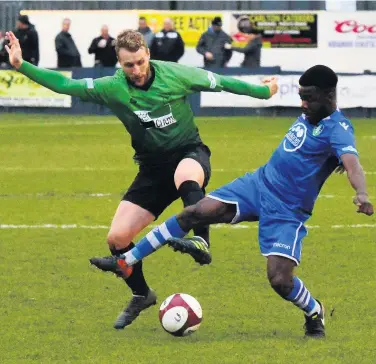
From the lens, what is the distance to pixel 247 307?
9391 mm

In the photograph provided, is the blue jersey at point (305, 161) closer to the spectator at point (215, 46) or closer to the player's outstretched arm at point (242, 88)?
the player's outstretched arm at point (242, 88)

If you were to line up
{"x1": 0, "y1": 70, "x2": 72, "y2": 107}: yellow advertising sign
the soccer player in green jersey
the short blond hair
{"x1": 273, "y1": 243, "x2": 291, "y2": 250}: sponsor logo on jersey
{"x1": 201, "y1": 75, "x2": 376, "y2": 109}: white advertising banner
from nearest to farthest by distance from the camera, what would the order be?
{"x1": 273, "y1": 243, "x2": 291, "y2": 250}: sponsor logo on jersey → the short blond hair → the soccer player in green jersey → {"x1": 201, "y1": 75, "x2": 376, "y2": 109}: white advertising banner → {"x1": 0, "y1": 70, "x2": 72, "y2": 107}: yellow advertising sign

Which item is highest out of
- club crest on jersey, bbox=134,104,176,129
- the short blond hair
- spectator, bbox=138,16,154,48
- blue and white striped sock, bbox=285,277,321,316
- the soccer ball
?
the short blond hair

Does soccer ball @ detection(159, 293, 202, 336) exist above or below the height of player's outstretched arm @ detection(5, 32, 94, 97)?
below

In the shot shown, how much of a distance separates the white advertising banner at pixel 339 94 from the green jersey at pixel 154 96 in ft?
62.1

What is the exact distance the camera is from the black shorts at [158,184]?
9133 millimetres

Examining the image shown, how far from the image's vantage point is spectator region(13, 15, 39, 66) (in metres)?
30.2

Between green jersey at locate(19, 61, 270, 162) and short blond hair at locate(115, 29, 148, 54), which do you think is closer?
short blond hair at locate(115, 29, 148, 54)

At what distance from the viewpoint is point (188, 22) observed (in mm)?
38406

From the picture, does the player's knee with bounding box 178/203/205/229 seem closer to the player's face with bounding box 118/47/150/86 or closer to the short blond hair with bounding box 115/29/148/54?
the player's face with bounding box 118/47/150/86

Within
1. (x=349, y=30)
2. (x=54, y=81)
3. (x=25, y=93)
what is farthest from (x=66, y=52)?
(x=54, y=81)

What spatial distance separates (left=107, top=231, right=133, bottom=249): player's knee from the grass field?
0.54m

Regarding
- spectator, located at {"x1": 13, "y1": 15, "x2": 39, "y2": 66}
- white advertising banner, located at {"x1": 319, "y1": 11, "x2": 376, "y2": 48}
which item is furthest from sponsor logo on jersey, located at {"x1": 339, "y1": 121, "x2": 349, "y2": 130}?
white advertising banner, located at {"x1": 319, "y1": 11, "x2": 376, "y2": 48}

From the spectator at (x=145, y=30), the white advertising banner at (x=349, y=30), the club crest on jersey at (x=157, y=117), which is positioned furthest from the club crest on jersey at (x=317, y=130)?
the white advertising banner at (x=349, y=30)
